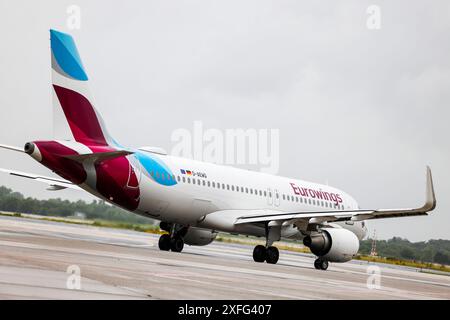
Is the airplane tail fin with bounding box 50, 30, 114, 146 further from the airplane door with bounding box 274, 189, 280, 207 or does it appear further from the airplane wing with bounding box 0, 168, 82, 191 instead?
the airplane door with bounding box 274, 189, 280, 207

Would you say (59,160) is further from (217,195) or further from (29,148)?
(217,195)

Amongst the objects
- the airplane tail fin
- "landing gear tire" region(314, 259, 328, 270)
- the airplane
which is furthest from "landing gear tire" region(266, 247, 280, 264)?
the airplane tail fin

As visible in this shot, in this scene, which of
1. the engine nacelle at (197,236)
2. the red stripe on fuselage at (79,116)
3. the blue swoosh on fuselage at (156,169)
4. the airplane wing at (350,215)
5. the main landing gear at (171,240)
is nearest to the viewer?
the red stripe on fuselage at (79,116)

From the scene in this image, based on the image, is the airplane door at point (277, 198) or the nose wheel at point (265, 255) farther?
the airplane door at point (277, 198)

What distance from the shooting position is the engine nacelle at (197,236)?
33.2m

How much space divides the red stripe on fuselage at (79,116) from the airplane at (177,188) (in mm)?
35

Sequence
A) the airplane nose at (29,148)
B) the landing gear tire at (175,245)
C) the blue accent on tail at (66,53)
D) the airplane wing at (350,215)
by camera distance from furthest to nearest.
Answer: the landing gear tire at (175,245), the airplane wing at (350,215), the blue accent on tail at (66,53), the airplane nose at (29,148)

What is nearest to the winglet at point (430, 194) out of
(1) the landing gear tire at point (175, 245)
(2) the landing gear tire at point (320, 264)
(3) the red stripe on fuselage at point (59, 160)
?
(2) the landing gear tire at point (320, 264)

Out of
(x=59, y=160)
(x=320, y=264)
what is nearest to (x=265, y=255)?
(x=320, y=264)

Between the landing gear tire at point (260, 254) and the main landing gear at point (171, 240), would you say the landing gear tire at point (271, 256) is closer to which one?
the landing gear tire at point (260, 254)

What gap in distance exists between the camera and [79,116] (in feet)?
87.7

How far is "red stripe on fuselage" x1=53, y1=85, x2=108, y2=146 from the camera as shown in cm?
2639

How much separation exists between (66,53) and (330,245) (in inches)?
→ 511
